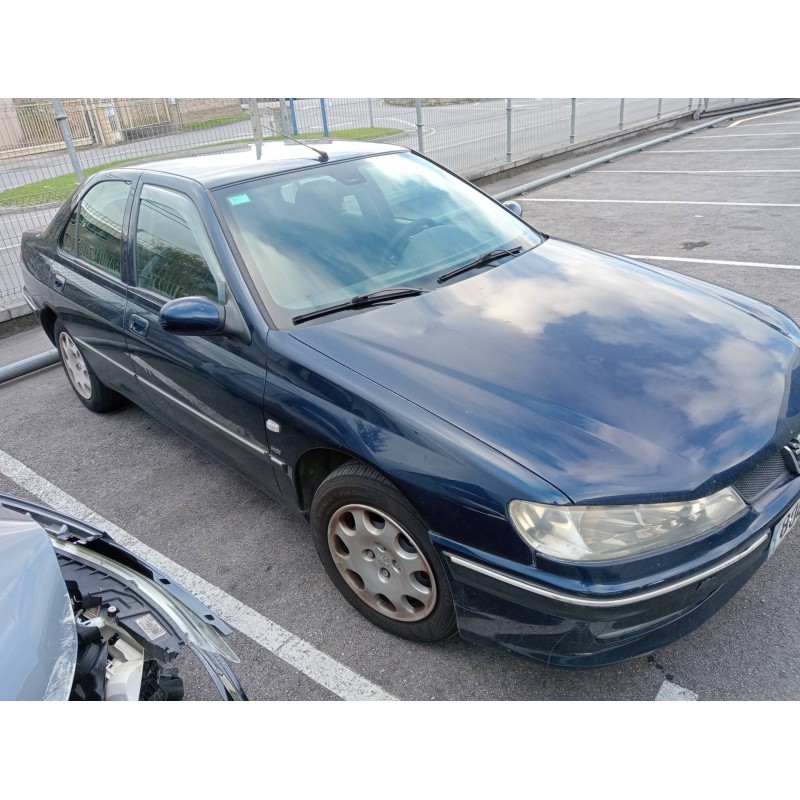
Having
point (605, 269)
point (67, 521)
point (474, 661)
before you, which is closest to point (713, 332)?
point (605, 269)

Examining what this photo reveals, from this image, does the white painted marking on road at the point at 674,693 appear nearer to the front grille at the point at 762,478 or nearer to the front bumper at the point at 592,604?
the front bumper at the point at 592,604

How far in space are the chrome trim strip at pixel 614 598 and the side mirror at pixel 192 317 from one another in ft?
4.29

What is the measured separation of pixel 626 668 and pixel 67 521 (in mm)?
1888

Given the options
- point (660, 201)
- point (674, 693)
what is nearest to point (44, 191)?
point (674, 693)

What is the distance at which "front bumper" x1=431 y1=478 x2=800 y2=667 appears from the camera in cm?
182

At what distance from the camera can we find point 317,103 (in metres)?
9.09

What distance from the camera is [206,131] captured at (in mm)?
7832

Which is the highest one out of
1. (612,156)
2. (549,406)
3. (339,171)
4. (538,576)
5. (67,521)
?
(339,171)

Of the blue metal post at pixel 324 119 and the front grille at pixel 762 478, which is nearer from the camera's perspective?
the front grille at pixel 762 478

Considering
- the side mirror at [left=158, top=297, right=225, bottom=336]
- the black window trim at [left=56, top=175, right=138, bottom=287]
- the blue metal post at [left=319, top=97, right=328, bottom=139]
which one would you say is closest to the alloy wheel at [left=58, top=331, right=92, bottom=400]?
the black window trim at [left=56, top=175, right=138, bottom=287]

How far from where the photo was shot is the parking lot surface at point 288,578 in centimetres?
223

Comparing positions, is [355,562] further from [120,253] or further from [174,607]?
[120,253]

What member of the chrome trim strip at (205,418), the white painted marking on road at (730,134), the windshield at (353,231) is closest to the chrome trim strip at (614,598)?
the chrome trim strip at (205,418)

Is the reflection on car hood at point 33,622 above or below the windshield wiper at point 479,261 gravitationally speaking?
below
